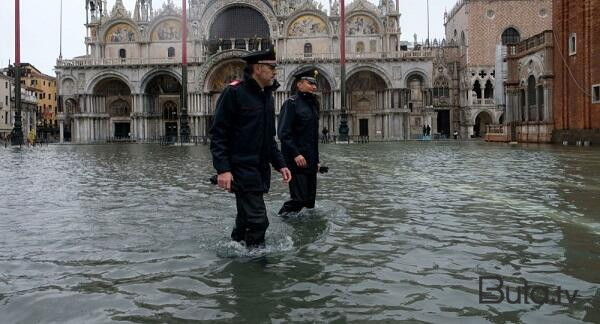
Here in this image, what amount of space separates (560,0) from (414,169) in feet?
64.0

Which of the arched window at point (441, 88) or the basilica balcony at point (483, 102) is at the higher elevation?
the arched window at point (441, 88)

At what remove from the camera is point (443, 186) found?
10.3 m

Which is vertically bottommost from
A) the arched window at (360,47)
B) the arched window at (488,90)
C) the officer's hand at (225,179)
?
the officer's hand at (225,179)

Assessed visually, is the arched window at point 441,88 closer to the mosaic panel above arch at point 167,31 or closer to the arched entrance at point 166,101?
the arched entrance at point 166,101

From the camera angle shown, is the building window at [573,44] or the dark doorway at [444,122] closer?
the building window at [573,44]

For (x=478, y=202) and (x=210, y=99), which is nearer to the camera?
(x=478, y=202)

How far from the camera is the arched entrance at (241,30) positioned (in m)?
55.5

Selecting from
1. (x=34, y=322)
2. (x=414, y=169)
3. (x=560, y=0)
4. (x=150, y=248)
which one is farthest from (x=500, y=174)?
(x=560, y=0)

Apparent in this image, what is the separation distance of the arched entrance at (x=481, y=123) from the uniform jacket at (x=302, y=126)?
57.4 metres

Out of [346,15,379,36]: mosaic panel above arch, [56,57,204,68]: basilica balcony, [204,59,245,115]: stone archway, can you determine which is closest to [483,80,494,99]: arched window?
[346,15,379,36]: mosaic panel above arch

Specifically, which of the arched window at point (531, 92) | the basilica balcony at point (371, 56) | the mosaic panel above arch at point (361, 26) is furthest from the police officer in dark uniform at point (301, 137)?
the mosaic panel above arch at point (361, 26)

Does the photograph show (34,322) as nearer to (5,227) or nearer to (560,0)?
(5,227)

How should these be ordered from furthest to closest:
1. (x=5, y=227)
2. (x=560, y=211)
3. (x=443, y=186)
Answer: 1. (x=443, y=186)
2. (x=560, y=211)
3. (x=5, y=227)

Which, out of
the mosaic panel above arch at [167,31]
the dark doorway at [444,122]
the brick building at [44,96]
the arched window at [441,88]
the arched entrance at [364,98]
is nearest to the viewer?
the arched entrance at [364,98]
